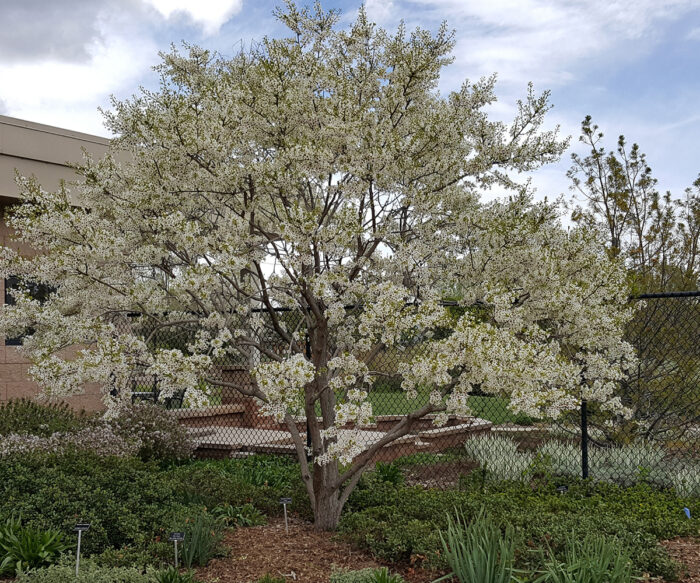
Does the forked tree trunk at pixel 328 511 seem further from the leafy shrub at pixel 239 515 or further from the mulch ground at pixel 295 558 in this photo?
the leafy shrub at pixel 239 515

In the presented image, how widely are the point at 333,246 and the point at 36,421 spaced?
4.31 meters

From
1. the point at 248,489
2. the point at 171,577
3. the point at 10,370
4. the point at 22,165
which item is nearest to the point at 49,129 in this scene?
the point at 22,165

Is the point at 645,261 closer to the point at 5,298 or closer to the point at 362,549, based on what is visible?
the point at 362,549

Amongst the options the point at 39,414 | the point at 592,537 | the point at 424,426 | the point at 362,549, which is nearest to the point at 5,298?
the point at 39,414

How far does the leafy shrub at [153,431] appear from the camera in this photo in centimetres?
751

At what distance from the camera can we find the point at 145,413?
315 inches

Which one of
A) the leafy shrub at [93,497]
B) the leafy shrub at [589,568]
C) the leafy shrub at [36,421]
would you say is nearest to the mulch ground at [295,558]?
the leafy shrub at [93,497]

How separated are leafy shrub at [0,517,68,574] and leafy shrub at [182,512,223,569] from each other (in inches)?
29.5

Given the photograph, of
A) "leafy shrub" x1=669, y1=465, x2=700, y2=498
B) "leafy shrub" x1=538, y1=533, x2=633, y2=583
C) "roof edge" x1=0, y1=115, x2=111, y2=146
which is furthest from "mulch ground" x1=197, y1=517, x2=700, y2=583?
"roof edge" x1=0, y1=115, x2=111, y2=146

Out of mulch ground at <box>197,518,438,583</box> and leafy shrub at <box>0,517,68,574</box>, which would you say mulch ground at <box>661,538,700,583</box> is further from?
leafy shrub at <box>0,517,68,574</box>

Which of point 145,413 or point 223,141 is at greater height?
point 223,141

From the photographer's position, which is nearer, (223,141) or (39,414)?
(223,141)

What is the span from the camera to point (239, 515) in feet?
17.3

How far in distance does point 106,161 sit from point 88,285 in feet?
3.61
